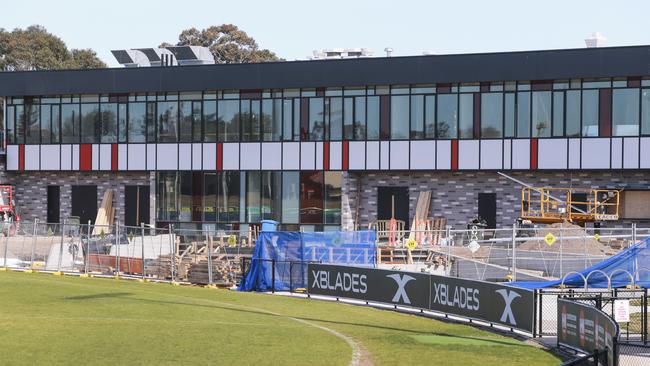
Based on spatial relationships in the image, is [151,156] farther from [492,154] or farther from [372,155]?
[492,154]

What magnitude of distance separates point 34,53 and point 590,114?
71.7 meters

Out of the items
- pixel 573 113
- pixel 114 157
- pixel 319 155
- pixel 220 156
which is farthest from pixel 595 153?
pixel 114 157

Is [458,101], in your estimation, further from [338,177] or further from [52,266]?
[52,266]

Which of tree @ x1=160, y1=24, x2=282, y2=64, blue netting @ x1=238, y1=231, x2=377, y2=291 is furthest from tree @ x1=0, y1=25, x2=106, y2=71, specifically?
blue netting @ x1=238, y1=231, x2=377, y2=291

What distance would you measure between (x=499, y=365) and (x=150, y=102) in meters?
41.3

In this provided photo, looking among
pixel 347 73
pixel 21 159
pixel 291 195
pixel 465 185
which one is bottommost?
pixel 291 195

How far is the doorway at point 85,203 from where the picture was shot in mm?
61844

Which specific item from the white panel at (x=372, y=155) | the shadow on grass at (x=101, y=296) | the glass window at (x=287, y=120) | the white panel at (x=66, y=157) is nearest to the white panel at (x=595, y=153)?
the white panel at (x=372, y=155)

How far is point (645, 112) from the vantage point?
167 feet

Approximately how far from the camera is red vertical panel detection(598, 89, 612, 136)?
51438 millimetres

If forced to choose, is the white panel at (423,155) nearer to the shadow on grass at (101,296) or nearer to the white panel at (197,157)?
the white panel at (197,157)

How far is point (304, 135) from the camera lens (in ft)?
188

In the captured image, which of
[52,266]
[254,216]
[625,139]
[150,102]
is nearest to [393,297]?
[52,266]

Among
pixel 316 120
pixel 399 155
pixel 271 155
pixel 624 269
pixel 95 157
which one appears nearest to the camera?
pixel 624 269
